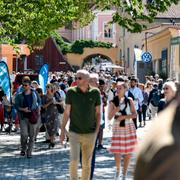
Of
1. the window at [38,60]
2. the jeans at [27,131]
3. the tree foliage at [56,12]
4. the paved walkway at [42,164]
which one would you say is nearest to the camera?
the paved walkway at [42,164]

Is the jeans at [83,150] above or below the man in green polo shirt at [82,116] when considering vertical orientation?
below

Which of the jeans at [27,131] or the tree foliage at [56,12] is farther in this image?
the tree foliage at [56,12]

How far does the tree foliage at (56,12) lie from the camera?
16781 millimetres

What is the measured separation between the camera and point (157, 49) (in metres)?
46.0

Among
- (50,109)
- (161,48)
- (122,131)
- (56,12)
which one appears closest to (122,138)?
(122,131)

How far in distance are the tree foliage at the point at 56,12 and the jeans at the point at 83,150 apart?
7714 mm

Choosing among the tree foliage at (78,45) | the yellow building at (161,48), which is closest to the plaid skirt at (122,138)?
the yellow building at (161,48)

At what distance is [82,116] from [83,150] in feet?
1.74

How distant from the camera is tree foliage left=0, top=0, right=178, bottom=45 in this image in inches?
661

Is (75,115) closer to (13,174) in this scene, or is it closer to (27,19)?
(13,174)

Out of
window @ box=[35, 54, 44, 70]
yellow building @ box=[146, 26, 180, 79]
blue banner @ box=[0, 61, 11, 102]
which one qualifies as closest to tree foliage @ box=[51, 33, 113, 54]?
window @ box=[35, 54, 44, 70]

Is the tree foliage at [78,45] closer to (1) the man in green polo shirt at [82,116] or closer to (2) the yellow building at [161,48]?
(2) the yellow building at [161,48]

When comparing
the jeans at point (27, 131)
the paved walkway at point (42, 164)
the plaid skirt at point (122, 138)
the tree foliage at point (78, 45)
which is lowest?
the paved walkway at point (42, 164)

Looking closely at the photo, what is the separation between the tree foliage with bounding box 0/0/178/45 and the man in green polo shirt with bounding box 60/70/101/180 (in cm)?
765
